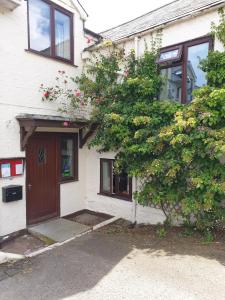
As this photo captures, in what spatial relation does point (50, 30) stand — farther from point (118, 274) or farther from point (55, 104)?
point (118, 274)

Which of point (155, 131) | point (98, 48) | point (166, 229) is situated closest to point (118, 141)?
point (155, 131)

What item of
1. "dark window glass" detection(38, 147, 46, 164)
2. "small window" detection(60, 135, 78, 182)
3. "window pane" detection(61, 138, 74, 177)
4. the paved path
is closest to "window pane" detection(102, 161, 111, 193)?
"small window" detection(60, 135, 78, 182)

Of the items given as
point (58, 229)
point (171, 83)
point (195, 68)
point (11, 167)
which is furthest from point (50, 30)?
point (58, 229)

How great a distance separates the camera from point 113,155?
330 inches

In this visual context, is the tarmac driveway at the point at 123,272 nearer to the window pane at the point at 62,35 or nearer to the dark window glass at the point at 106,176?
the dark window glass at the point at 106,176

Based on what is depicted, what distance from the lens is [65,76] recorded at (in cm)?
808

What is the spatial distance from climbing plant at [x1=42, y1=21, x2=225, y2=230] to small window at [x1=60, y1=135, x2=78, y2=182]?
1.17 metres

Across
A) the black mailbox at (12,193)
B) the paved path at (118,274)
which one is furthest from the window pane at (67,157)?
the paved path at (118,274)

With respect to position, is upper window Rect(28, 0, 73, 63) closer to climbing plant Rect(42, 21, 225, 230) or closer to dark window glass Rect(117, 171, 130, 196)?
climbing plant Rect(42, 21, 225, 230)

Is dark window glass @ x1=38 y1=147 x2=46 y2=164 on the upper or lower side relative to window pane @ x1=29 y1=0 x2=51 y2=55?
lower

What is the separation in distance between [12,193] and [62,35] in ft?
16.6

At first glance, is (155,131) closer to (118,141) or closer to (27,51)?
(118,141)

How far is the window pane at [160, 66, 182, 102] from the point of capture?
22.6ft

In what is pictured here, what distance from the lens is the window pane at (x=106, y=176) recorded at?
8.74 metres
